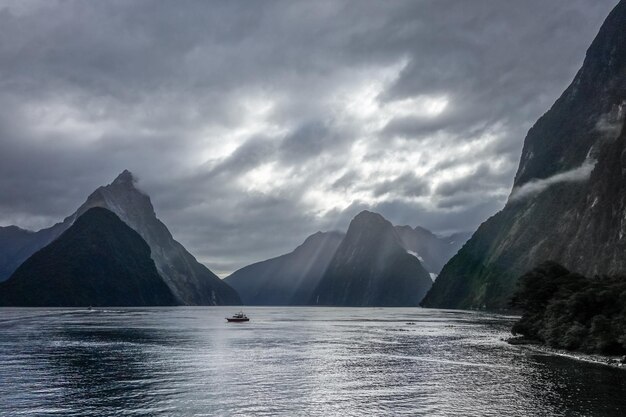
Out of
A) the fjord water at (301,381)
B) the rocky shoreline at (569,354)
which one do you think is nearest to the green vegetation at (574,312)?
the rocky shoreline at (569,354)

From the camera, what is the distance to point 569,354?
82438mm

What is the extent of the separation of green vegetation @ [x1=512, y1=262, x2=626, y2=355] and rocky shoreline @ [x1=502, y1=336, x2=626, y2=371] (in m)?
1.80

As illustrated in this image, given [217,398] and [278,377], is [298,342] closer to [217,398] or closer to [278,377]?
[278,377]

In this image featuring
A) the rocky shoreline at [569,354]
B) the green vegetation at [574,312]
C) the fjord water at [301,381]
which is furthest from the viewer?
the green vegetation at [574,312]

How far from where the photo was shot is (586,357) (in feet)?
257

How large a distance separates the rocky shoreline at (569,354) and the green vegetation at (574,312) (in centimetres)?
180

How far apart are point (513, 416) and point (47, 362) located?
6262 cm

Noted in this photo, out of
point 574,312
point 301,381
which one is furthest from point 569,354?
point 301,381

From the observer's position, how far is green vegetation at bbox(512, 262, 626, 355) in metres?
82.1

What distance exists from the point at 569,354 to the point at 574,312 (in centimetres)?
1413

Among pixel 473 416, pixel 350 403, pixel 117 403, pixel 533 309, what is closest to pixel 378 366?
pixel 350 403

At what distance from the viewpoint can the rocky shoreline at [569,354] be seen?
70606 mm

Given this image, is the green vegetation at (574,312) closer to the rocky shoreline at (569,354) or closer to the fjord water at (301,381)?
the rocky shoreline at (569,354)

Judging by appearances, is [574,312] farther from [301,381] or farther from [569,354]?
[301,381]
